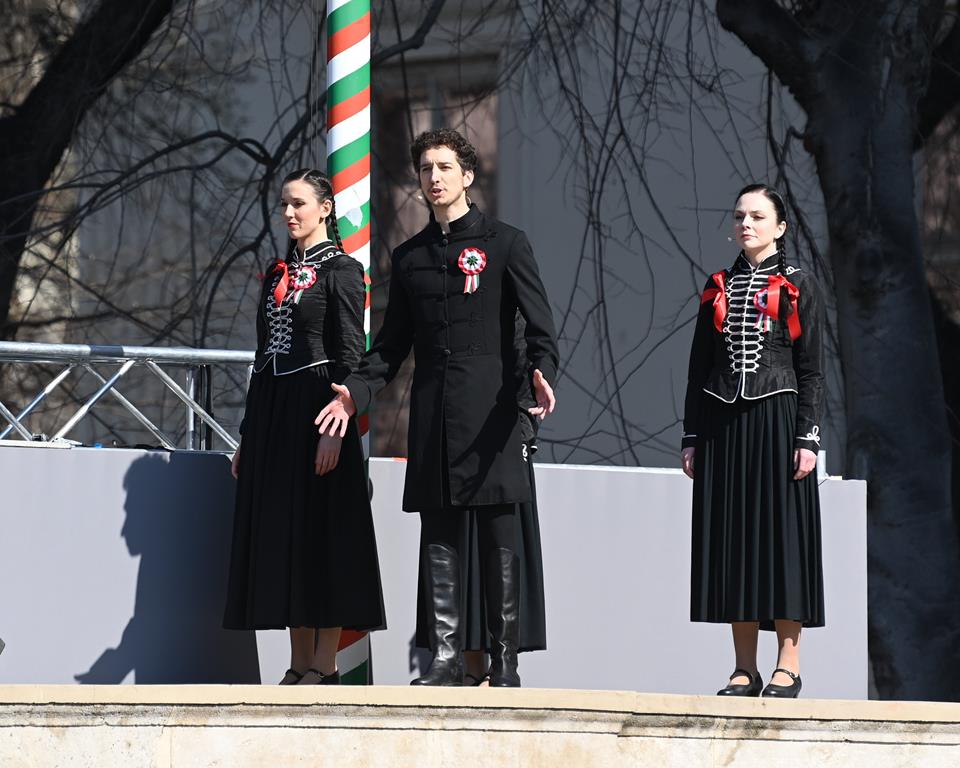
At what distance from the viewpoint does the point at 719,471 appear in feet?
15.5

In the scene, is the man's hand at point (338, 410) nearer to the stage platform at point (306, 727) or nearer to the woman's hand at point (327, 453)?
the woman's hand at point (327, 453)

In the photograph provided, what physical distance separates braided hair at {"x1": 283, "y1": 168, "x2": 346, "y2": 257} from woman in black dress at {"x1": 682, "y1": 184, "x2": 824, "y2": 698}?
3.53ft

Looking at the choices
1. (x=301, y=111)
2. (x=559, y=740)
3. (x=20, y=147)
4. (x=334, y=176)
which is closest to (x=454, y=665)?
(x=559, y=740)

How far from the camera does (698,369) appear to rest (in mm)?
4809

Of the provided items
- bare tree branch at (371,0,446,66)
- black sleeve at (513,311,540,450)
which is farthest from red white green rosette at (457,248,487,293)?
bare tree branch at (371,0,446,66)

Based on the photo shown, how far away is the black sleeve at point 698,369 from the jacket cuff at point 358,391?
87 centimetres

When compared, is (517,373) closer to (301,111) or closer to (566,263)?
(566,263)

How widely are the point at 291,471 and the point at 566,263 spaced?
3.82 metres

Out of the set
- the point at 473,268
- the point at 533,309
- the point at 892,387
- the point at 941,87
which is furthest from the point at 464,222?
the point at 941,87

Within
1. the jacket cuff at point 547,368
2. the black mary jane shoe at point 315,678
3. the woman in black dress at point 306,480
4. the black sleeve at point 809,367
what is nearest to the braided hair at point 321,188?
the woman in black dress at point 306,480

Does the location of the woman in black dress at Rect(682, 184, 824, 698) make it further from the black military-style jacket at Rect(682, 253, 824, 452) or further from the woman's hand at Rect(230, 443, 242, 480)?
the woman's hand at Rect(230, 443, 242, 480)

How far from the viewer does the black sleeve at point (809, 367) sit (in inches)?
183

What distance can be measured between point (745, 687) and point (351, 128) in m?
2.00

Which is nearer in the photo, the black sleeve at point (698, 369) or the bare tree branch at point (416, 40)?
the black sleeve at point (698, 369)
